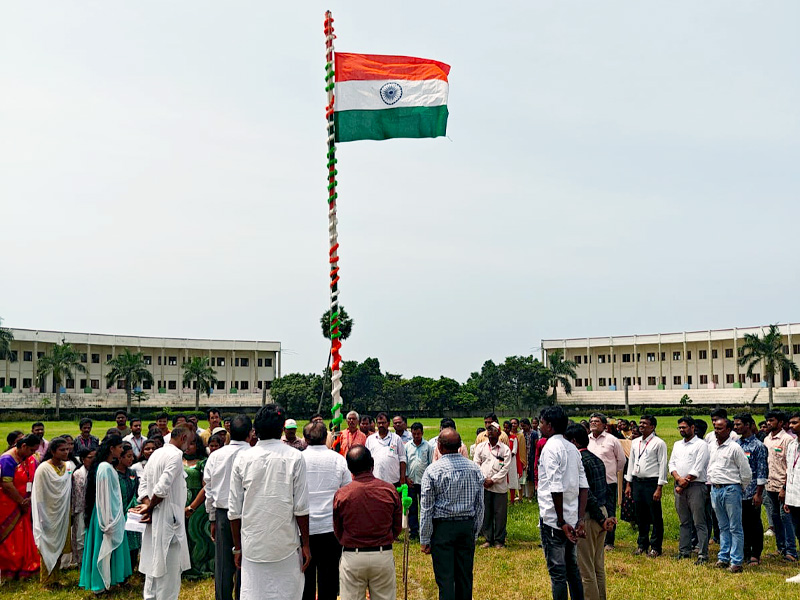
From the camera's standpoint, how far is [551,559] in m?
7.41

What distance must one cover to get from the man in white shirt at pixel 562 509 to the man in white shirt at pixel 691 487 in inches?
149

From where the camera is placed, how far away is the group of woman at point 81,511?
9352 mm

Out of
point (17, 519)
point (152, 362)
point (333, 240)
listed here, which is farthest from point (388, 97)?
point (152, 362)

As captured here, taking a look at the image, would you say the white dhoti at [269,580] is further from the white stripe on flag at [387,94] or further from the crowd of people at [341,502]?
the white stripe on flag at [387,94]

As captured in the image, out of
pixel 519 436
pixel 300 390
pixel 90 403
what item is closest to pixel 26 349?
pixel 90 403

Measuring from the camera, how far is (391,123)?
37.3 ft

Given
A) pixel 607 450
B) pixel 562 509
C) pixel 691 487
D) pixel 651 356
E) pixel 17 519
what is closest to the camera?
pixel 562 509

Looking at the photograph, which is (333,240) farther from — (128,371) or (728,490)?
(128,371)

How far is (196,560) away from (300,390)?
64.5 metres

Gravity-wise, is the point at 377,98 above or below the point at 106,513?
above

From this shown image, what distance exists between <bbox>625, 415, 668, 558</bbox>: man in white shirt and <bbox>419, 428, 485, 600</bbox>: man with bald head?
482cm

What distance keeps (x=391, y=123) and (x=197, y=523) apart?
6.34 m

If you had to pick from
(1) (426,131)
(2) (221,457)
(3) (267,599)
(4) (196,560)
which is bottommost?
(4) (196,560)

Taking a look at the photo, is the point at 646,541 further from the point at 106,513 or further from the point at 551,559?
the point at 106,513
